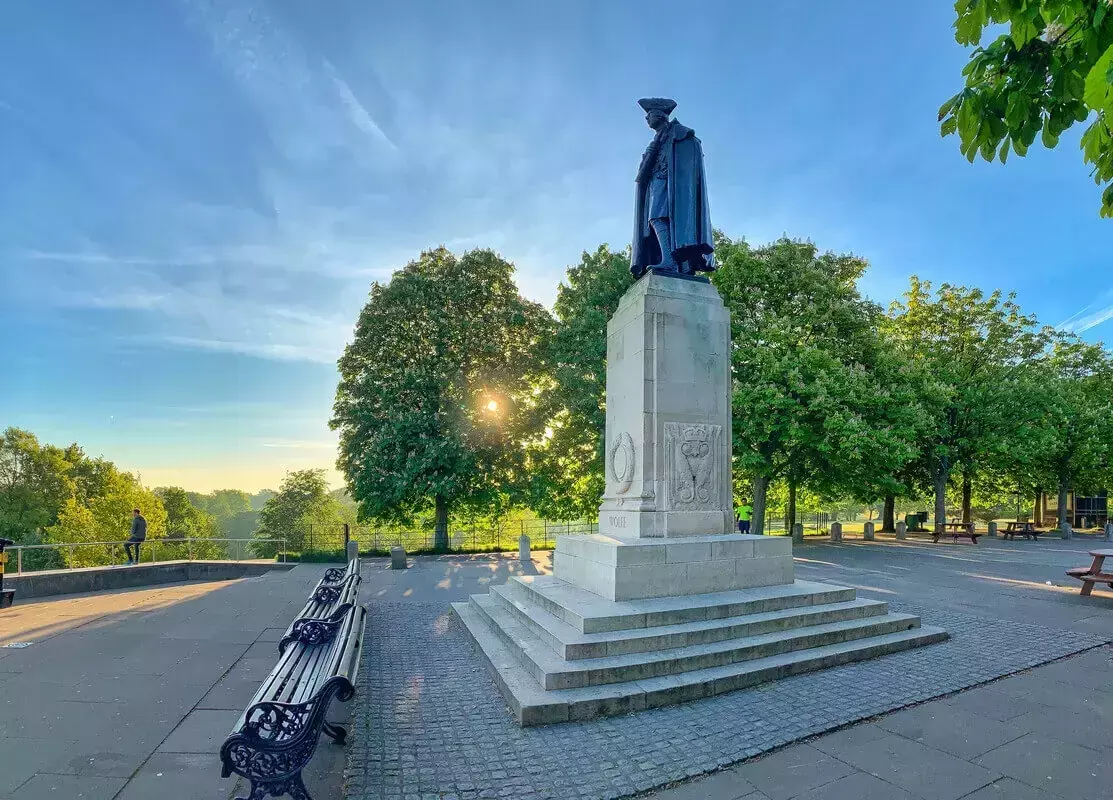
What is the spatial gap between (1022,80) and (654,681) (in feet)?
17.1

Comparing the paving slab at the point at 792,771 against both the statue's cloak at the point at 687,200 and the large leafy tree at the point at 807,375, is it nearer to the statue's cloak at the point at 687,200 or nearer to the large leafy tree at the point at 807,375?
the statue's cloak at the point at 687,200

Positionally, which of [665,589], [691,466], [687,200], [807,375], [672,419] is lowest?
[665,589]

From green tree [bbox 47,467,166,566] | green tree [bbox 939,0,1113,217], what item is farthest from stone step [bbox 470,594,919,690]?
green tree [bbox 47,467,166,566]

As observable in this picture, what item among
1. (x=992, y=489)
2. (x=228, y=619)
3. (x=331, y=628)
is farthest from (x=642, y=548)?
(x=992, y=489)

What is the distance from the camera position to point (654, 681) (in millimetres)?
5613

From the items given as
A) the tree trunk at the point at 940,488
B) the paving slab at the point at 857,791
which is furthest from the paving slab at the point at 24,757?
the tree trunk at the point at 940,488

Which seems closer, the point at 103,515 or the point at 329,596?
the point at 329,596

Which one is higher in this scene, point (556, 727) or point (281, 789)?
point (281, 789)

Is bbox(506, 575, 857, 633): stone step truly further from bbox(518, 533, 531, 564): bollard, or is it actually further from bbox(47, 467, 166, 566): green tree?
bbox(47, 467, 166, 566): green tree

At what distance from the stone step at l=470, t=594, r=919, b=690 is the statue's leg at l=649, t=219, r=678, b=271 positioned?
5326mm

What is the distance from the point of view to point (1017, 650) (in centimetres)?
703

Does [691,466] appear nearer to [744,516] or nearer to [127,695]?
[127,695]

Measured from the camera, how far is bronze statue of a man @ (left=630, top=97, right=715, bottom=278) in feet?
29.9

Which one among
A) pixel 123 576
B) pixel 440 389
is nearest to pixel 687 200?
pixel 123 576
